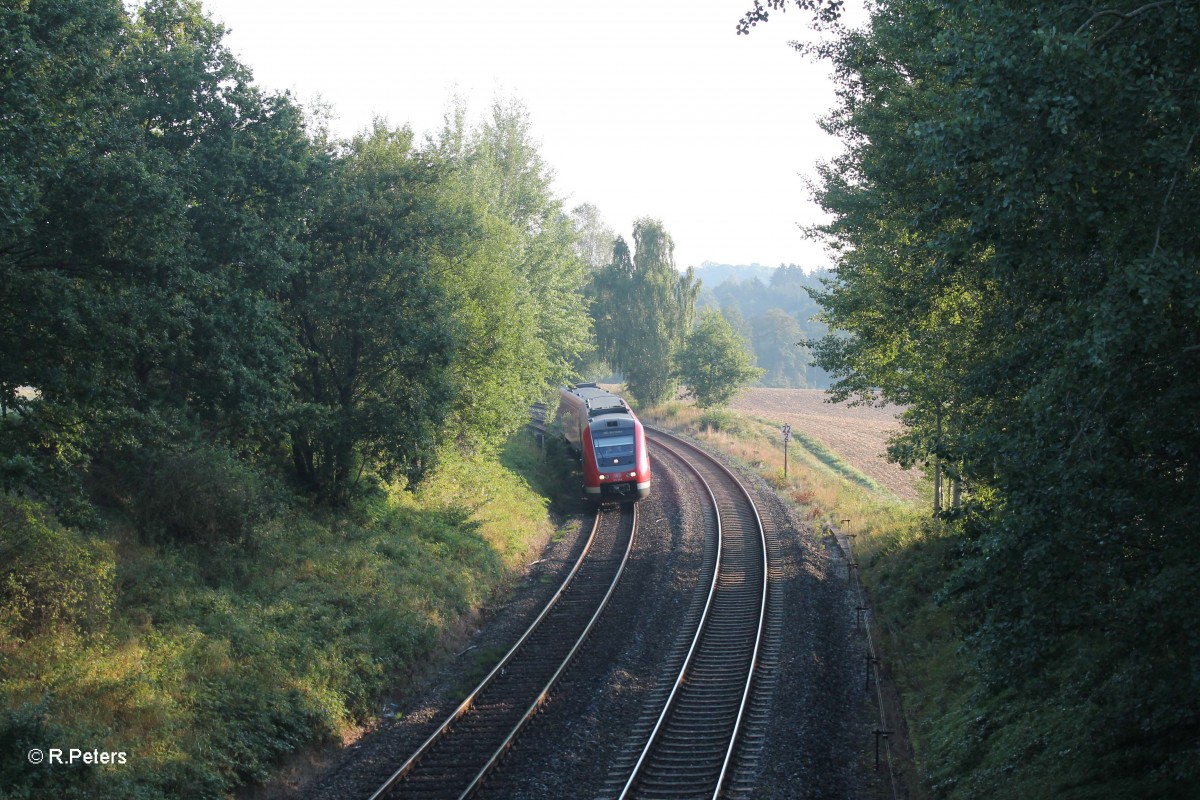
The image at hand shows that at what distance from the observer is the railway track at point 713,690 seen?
10484 mm

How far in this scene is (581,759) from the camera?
11.0 m

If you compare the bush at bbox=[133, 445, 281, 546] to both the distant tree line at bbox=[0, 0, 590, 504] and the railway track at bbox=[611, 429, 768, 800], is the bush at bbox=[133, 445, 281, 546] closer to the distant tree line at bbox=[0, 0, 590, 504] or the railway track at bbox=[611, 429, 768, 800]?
the distant tree line at bbox=[0, 0, 590, 504]

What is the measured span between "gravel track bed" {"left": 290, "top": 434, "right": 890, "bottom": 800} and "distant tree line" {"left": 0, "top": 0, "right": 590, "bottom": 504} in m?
5.26

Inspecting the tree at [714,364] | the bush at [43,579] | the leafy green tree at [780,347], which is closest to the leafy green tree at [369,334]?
the bush at [43,579]

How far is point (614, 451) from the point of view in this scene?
2500cm

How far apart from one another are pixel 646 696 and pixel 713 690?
108 cm

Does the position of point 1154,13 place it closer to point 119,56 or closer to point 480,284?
point 119,56

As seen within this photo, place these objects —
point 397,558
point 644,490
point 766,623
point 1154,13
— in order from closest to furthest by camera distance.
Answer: point 1154,13 → point 766,623 → point 397,558 → point 644,490

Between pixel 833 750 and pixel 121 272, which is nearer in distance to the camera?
pixel 833 750

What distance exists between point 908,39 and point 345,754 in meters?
13.0

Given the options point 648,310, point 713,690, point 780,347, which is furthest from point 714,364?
point 780,347

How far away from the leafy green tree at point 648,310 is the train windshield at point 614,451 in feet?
89.7

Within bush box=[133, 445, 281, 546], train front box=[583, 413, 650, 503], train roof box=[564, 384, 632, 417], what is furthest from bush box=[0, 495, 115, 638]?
train roof box=[564, 384, 632, 417]

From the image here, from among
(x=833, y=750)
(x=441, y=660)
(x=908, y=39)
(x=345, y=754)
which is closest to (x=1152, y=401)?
(x=833, y=750)
